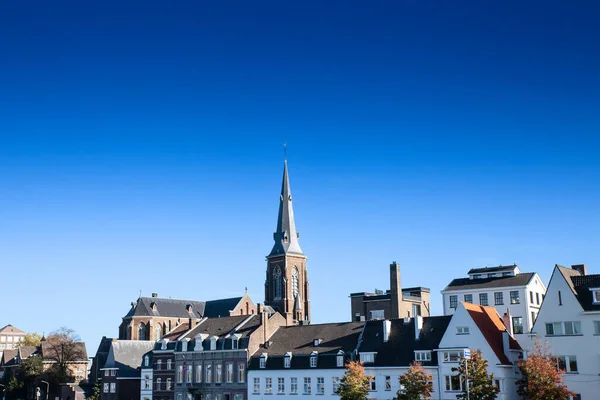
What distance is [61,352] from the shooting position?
137 metres

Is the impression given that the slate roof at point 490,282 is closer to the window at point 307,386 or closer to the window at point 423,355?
the window at point 423,355

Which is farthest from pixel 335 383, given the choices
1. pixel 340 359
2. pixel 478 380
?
pixel 478 380

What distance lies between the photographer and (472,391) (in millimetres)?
62781

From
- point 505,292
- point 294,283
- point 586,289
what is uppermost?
point 294,283

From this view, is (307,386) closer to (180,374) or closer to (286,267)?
(180,374)

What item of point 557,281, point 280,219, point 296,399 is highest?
point 280,219

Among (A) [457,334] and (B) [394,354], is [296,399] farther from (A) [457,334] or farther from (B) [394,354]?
(A) [457,334]

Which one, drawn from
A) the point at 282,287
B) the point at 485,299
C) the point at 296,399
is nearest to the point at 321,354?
the point at 296,399

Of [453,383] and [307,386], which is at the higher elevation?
[453,383]

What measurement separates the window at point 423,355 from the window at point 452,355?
2.06 metres

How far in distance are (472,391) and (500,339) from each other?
9.67 m

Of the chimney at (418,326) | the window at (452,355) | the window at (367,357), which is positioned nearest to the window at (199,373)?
the window at (367,357)

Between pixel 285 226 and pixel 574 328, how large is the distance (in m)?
96.4

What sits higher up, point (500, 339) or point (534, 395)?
point (500, 339)
